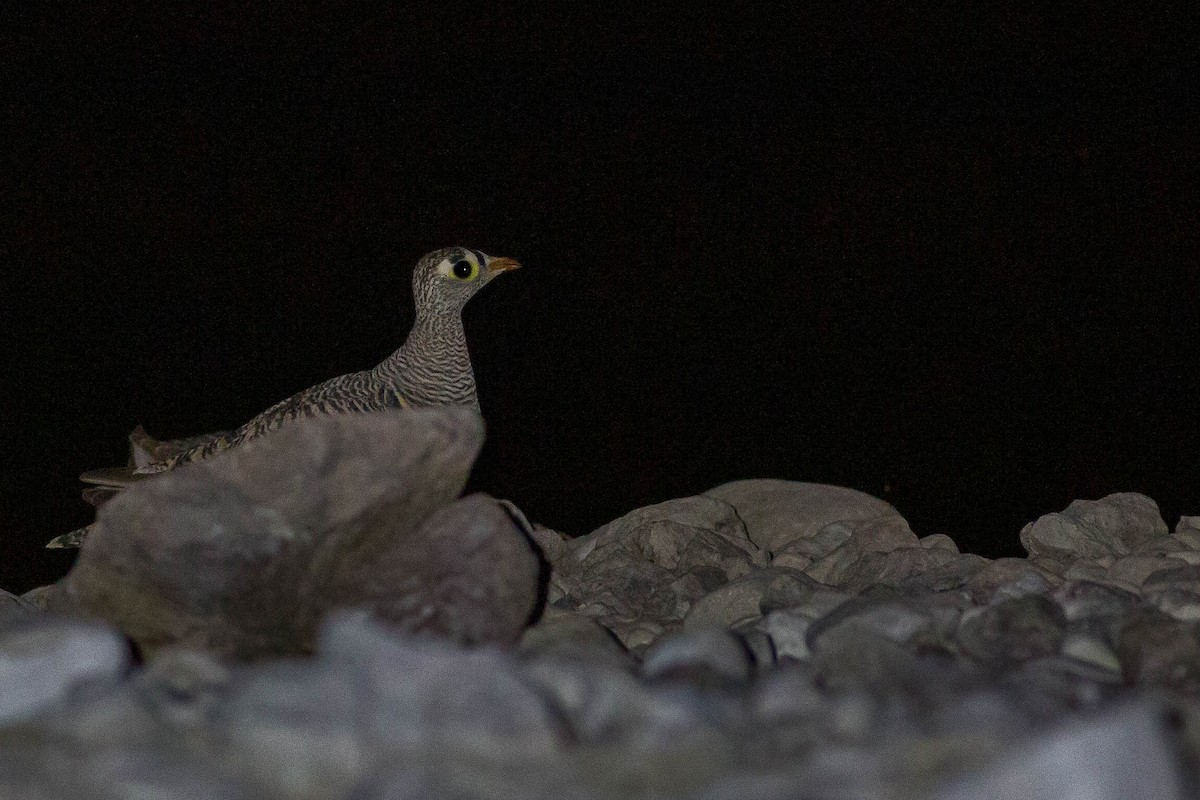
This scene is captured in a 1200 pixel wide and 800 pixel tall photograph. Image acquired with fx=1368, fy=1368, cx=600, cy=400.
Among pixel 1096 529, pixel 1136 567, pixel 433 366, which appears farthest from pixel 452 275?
pixel 1136 567

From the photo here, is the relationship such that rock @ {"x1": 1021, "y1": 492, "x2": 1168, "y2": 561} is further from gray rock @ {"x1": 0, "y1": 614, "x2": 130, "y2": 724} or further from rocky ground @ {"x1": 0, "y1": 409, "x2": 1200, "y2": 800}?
gray rock @ {"x1": 0, "y1": 614, "x2": 130, "y2": 724}

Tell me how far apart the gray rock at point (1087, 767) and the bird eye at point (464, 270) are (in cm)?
430

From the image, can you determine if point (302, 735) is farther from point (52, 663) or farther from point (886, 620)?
point (886, 620)

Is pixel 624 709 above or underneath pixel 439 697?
underneath

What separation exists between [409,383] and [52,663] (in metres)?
3.33

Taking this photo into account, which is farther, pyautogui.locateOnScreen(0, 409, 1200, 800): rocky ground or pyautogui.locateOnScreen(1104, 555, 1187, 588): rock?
pyautogui.locateOnScreen(1104, 555, 1187, 588): rock

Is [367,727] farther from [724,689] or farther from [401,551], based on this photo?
[401,551]

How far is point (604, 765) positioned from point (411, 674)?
1.18ft

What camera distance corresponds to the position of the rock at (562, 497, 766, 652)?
474 centimetres

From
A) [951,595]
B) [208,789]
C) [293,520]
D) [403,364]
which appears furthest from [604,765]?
[403,364]

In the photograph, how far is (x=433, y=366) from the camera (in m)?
5.86

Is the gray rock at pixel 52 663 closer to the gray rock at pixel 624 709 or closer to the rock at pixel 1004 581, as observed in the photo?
the gray rock at pixel 624 709

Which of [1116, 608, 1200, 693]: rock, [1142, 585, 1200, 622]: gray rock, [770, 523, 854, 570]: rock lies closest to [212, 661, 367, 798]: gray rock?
[1116, 608, 1200, 693]: rock

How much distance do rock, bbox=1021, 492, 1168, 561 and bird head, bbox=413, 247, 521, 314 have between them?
8.07 feet
